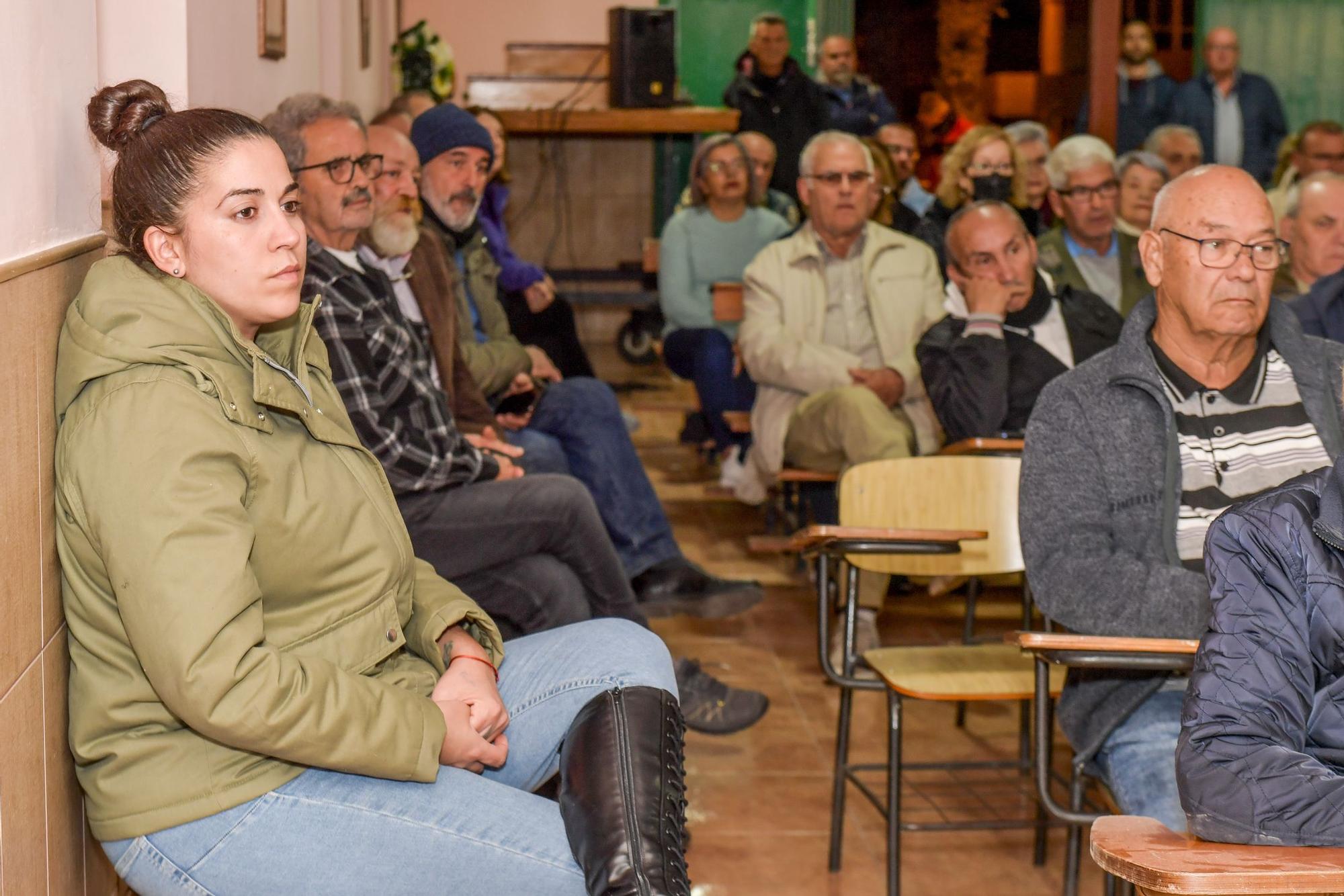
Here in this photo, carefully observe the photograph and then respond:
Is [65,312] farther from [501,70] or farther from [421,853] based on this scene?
[501,70]

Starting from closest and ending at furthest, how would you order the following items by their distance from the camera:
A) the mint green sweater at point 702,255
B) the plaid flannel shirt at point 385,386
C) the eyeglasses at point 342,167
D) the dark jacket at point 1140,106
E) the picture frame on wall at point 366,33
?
the plaid flannel shirt at point 385,386 → the eyeglasses at point 342,167 → the picture frame on wall at point 366,33 → the mint green sweater at point 702,255 → the dark jacket at point 1140,106

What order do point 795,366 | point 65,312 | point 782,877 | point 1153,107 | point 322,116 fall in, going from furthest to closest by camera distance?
1. point 1153,107
2. point 795,366
3. point 322,116
4. point 782,877
5. point 65,312

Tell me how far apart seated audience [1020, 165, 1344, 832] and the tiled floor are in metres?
0.63

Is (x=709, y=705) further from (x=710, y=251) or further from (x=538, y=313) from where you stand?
(x=710, y=251)

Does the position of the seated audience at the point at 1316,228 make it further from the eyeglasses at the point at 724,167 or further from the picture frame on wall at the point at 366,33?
the picture frame on wall at the point at 366,33

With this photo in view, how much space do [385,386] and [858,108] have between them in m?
5.25

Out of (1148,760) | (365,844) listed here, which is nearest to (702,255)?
(1148,760)

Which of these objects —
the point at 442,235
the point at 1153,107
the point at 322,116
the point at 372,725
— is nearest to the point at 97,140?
the point at 372,725

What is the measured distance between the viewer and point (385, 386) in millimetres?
2770

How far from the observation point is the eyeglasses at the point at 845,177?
4.36 m

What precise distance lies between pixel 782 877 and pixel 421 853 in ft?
4.13

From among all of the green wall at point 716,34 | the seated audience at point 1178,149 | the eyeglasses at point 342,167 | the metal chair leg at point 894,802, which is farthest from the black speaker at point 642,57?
the metal chair leg at point 894,802

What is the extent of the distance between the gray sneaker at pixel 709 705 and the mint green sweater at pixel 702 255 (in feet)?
8.18

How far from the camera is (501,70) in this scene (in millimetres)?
9047
